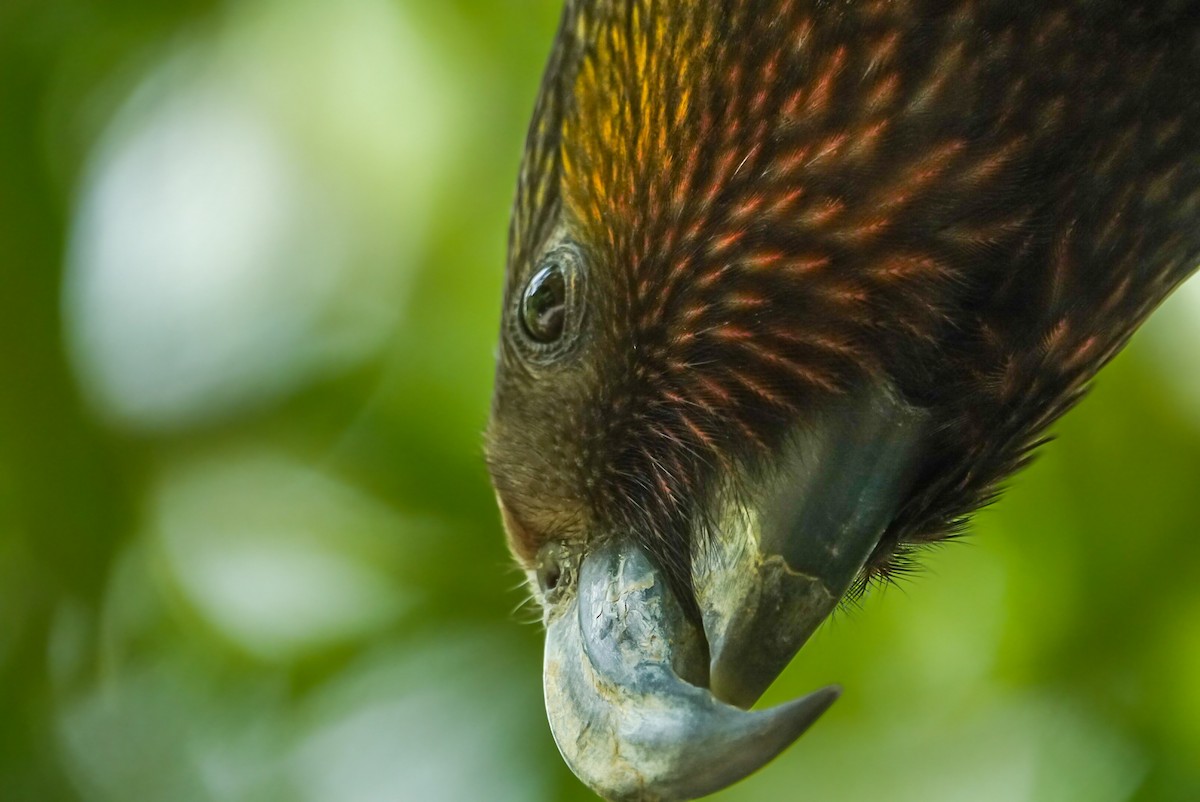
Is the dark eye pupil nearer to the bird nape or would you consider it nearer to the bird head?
the bird head

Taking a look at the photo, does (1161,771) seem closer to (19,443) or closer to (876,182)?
(876,182)

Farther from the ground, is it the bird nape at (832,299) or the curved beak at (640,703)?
the bird nape at (832,299)

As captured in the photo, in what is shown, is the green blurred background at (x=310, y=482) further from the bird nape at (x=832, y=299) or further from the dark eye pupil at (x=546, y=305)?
the bird nape at (x=832, y=299)

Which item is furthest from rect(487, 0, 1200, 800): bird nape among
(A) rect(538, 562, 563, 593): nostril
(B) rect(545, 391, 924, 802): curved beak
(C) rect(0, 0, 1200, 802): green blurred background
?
(C) rect(0, 0, 1200, 802): green blurred background

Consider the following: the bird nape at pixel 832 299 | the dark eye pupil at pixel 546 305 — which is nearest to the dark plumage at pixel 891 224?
the bird nape at pixel 832 299

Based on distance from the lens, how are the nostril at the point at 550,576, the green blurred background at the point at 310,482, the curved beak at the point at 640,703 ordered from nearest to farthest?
the curved beak at the point at 640,703
the nostril at the point at 550,576
the green blurred background at the point at 310,482

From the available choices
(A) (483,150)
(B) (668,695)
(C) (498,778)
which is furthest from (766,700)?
(B) (668,695)
